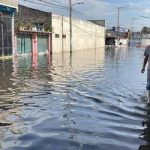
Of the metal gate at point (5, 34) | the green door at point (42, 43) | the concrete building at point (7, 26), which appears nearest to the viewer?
the concrete building at point (7, 26)

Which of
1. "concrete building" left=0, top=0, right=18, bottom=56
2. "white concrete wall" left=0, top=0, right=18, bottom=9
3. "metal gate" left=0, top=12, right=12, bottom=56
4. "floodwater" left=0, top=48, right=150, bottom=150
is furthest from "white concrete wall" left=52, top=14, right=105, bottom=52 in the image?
"floodwater" left=0, top=48, right=150, bottom=150

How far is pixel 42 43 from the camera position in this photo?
51.5 m

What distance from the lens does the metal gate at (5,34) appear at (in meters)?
36.9

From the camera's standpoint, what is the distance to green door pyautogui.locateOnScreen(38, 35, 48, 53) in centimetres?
5044

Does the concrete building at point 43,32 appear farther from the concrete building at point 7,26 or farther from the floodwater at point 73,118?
the floodwater at point 73,118

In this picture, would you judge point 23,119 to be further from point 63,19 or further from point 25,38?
point 63,19

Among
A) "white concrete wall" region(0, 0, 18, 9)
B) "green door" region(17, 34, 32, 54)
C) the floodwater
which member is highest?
"white concrete wall" region(0, 0, 18, 9)

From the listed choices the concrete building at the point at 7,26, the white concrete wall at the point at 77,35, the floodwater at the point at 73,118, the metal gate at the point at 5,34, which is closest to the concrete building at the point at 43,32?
the white concrete wall at the point at 77,35

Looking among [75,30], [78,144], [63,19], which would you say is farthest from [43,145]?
[75,30]

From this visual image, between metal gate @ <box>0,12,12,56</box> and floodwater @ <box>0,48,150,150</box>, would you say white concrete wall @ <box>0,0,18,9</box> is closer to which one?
metal gate @ <box>0,12,12,56</box>

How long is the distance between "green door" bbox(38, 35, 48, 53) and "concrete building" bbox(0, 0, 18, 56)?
1078 centimetres

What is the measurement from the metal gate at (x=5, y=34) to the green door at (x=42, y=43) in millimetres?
11273

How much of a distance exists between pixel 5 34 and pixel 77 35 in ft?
106

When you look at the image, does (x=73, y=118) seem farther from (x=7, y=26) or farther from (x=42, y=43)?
(x=42, y=43)
